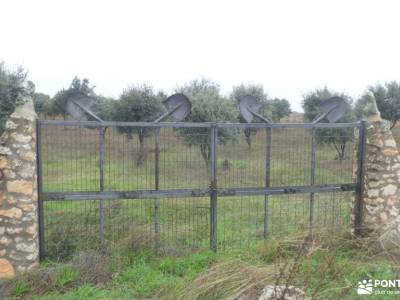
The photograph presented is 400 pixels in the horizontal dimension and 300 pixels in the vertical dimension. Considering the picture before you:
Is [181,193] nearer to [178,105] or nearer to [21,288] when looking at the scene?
[178,105]

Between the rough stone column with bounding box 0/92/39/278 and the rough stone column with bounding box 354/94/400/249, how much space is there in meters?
A: 5.05

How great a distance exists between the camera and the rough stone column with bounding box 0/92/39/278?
4.48 meters

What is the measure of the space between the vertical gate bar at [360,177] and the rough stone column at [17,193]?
4954mm

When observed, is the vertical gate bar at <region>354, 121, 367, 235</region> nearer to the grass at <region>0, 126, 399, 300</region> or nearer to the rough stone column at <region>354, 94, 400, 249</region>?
the rough stone column at <region>354, 94, 400, 249</region>

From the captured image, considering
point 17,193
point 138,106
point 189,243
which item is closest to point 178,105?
point 189,243

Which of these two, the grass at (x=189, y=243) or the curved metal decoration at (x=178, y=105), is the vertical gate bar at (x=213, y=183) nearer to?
the grass at (x=189, y=243)

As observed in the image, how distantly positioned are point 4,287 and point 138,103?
13.2 meters

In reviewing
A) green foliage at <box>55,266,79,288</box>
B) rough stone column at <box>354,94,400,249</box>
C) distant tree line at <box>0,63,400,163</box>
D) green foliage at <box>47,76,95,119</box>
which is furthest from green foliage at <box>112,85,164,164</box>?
green foliage at <box>55,266,79,288</box>

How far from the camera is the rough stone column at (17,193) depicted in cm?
448

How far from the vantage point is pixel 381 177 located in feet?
19.0

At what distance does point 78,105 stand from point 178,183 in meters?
2.11

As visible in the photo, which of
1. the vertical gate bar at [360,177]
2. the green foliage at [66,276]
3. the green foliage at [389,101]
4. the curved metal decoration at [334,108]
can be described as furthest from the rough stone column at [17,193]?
the green foliage at [389,101]

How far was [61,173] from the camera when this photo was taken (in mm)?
6242

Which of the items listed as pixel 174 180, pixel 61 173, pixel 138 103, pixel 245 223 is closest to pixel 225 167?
pixel 174 180
